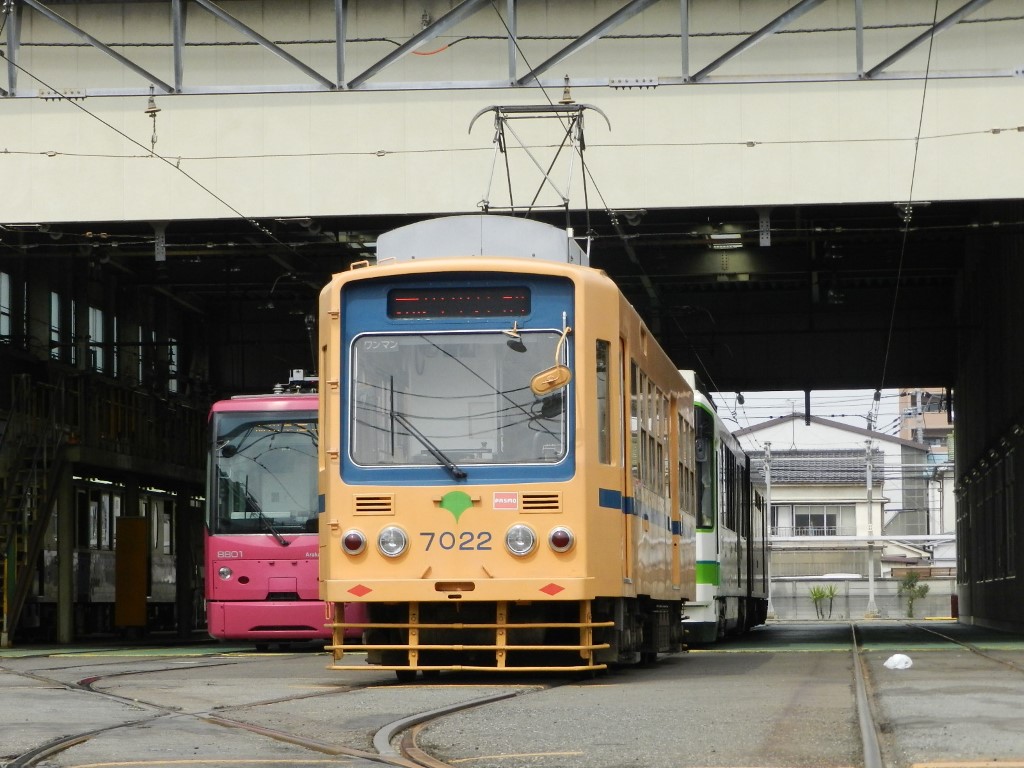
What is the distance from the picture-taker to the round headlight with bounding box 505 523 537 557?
11852 mm

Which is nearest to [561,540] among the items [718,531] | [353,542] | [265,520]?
[353,542]

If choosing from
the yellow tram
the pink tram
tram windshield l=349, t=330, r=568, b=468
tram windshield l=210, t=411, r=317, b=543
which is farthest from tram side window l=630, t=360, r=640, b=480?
tram windshield l=210, t=411, r=317, b=543

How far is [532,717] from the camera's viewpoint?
908 centimetres

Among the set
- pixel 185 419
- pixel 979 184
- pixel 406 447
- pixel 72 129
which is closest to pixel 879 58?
pixel 979 184

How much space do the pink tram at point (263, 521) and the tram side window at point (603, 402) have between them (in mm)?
8342

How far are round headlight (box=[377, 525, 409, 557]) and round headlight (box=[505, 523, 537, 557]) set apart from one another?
688 millimetres

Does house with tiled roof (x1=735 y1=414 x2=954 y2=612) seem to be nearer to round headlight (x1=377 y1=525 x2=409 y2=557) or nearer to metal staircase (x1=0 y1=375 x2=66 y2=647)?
metal staircase (x1=0 y1=375 x2=66 y2=647)

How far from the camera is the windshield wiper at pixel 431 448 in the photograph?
12.0 m

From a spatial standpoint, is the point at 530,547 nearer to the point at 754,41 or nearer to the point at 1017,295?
the point at 754,41

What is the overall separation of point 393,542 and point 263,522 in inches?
346

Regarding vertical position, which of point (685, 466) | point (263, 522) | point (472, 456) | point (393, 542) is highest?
point (685, 466)

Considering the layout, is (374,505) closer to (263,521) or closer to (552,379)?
(552,379)

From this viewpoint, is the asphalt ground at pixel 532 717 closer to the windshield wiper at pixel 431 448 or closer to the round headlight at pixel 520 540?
the round headlight at pixel 520 540

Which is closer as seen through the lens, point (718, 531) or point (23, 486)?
point (718, 531)
